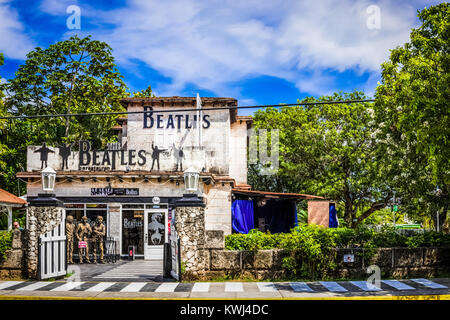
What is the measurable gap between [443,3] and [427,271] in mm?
8888

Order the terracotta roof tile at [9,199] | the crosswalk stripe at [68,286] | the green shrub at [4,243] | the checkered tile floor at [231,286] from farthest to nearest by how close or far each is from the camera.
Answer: the terracotta roof tile at [9,199] < the green shrub at [4,243] < the crosswalk stripe at [68,286] < the checkered tile floor at [231,286]

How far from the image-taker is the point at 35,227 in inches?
538

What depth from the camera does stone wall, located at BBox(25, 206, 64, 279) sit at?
13.5 m

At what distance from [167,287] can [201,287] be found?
960 mm

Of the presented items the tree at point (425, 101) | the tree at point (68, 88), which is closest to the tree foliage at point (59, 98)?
the tree at point (68, 88)

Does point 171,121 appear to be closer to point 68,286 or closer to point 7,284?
point 68,286

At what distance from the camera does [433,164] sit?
12023 mm

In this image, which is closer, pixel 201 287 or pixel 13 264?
pixel 201 287

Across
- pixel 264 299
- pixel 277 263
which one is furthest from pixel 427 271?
pixel 264 299

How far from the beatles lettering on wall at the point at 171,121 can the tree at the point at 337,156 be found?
40.3ft

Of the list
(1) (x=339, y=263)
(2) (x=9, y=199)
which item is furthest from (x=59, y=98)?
(1) (x=339, y=263)

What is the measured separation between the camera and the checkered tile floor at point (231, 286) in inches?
462

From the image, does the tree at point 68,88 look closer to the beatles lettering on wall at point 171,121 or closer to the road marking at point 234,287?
the beatles lettering on wall at point 171,121

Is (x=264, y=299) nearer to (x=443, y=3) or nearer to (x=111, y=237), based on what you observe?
(x=111, y=237)
